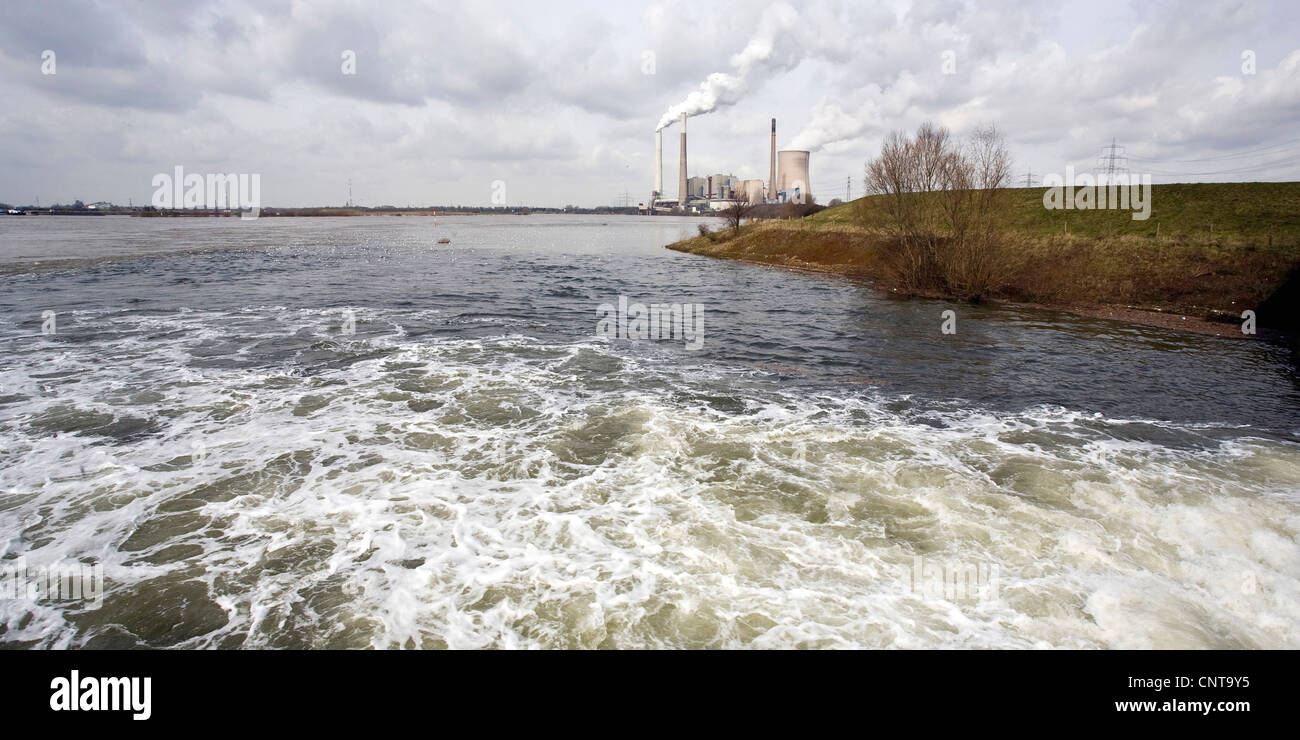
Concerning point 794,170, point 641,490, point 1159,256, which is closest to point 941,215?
point 1159,256

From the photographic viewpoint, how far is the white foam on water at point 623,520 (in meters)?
6.61

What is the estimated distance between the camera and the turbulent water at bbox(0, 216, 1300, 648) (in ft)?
22.0

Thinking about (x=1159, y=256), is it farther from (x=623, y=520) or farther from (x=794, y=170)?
(x=794, y=170)

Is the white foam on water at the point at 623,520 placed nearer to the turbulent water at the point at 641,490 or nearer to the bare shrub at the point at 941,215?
the turbulent water at the point at 641,490

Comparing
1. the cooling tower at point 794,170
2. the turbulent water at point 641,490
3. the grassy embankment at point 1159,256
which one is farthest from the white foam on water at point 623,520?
the cooling tower at point 794,170

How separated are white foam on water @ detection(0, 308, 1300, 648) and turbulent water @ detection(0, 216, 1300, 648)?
5 centimetres

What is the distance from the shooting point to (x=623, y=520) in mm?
8961

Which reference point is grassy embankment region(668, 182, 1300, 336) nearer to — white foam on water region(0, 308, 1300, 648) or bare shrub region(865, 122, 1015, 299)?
bare shrub region(865, 122, 1015, 299)

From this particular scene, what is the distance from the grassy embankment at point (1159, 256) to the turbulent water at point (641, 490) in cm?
786

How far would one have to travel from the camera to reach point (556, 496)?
9.70 metres
